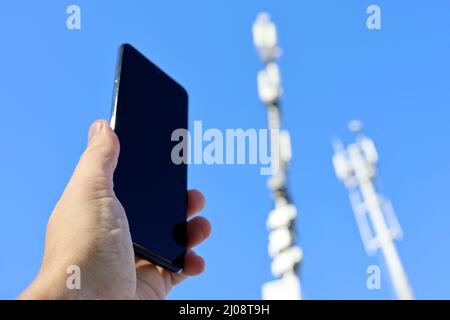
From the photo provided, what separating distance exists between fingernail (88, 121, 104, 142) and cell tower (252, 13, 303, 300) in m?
8.36

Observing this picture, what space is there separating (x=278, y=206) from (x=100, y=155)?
10564 mm

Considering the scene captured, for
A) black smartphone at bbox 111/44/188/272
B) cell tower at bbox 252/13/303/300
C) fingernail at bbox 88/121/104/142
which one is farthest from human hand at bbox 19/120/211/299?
cell tower at bbox 252/13/303/300

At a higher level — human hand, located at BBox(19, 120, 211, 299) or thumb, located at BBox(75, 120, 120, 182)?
thumb, located at BBox(75, 120, 120, 182)

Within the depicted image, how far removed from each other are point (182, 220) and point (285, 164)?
386 inches

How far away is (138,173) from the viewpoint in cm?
298

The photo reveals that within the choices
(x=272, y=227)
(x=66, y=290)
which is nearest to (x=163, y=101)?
(x=66, y=290)

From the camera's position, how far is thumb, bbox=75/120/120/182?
2477mm

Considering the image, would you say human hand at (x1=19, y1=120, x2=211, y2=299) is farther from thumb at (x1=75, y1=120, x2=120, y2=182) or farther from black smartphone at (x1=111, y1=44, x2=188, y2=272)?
black smartphone at (x1=111, y1=44, x2=188, y2=272)

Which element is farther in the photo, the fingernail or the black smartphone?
the black smartphone

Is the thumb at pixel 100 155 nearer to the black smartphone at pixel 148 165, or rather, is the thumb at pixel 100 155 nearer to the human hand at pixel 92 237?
the human hand at pixel 92 237

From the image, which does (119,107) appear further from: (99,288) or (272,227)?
(272,227)

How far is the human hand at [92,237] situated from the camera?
201 cm

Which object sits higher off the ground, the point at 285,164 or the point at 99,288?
the point at 285,164
